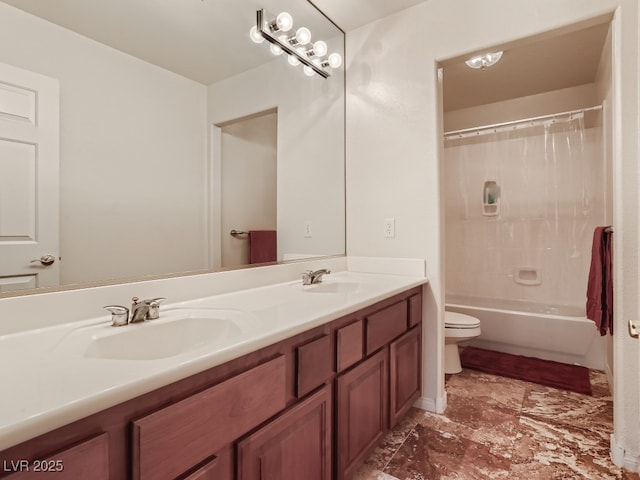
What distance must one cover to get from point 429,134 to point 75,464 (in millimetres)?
1958

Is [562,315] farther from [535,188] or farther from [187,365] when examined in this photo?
[187,365]

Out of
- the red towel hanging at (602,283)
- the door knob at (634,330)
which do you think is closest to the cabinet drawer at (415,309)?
the red towel hanging at (602,283)

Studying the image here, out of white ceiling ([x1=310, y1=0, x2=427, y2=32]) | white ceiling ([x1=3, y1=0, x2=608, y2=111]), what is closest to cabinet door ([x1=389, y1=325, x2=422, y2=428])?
white ceiling ([x1=3, y1=0, x2=608, y2=111])

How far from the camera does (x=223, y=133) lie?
5.06 ft

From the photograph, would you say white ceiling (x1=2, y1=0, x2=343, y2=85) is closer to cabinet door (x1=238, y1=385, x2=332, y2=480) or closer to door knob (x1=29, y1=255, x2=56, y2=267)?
door knob (x1=29, y1=255, x2=56, y2=267)

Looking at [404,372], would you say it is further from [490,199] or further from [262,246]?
[490,199]

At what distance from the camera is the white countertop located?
20.5 inches

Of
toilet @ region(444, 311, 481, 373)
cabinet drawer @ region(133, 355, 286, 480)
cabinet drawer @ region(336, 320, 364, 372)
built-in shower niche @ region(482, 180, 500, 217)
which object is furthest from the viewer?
→ built-in shower niche @ region(482, 180, 500, 217)

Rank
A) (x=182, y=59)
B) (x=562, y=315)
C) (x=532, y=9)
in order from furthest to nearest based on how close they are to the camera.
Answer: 1. (x=562, y=315)
2. (x=532, y=9)
3. (x=182, y=59)

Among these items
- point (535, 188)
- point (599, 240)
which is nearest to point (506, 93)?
point (535, 188)

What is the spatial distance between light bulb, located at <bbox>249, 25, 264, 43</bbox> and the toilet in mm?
2143

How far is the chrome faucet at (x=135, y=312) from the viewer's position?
1002mm

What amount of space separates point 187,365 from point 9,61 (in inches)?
38.5

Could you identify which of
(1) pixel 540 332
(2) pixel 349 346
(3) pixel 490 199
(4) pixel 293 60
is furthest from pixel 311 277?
(3) pixel 490 199
